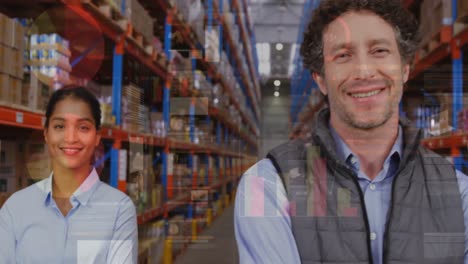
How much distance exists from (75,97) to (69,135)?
18 cm

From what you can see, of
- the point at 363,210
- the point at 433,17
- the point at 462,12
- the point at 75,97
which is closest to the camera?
the point at 363,210

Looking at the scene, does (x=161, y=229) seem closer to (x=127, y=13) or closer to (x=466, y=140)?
(x=127, y=13)

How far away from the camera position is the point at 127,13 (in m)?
2.91

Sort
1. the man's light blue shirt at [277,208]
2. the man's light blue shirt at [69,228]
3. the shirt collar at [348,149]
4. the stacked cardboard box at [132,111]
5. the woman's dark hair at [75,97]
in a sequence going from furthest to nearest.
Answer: the stacked cardboard box at [132,111]
the woman's dark hair at [75,97]
the man's light blue shirt at [69,228]
the shirt collar at [348,149]
the man's light blue shirt at [277,208]

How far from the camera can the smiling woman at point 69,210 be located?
175 centimetres

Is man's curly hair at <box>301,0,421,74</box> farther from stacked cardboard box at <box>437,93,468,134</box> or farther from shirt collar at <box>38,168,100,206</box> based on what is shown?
shirt collar at <box>38,168,100,206</box>

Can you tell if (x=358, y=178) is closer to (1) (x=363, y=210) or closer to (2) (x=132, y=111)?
(1) (x=363, y=210)

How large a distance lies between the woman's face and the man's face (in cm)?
102

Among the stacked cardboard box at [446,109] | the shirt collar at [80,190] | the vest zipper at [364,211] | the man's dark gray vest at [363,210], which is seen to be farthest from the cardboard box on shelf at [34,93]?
the stacked cardboard box at [446,109]

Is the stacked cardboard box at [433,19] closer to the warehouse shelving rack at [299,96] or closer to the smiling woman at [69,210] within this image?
the warehouse shelving rack at [299,96]

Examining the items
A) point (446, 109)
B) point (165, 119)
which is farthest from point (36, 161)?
point (446, 109)

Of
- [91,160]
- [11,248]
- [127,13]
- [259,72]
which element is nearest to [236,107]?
[127,13]

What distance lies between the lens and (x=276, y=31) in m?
2.10

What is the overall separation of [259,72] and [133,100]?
0.94 meters
